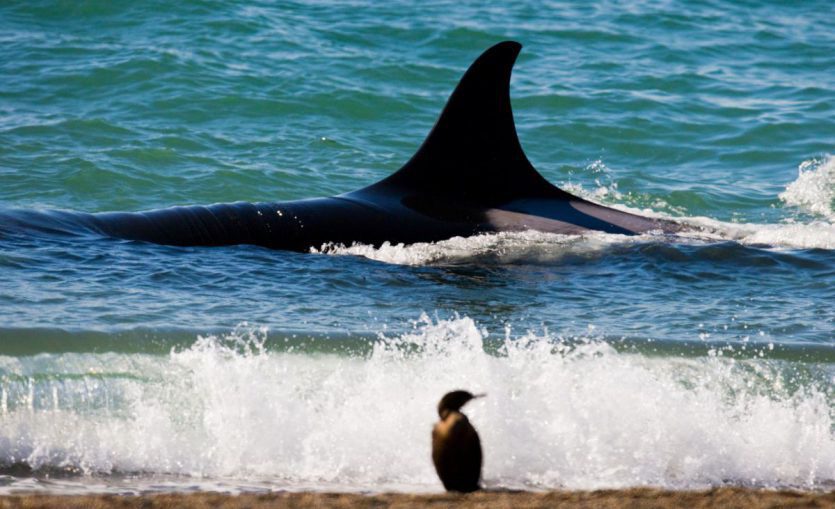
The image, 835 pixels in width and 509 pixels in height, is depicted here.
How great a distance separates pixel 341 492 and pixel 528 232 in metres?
3.96

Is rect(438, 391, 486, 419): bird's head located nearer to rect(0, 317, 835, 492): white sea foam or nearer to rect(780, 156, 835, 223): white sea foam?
rect(0, 317, 835, 492): white sea foam

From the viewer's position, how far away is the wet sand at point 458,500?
164 inches

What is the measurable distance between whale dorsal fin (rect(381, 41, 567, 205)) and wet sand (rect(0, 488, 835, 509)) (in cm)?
416

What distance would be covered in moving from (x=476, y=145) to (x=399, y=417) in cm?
333

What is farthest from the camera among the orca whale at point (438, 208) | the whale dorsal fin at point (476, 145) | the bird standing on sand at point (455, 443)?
the whale dorsal fin at point (476, 145)

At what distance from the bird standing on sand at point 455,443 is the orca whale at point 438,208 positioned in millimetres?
3844

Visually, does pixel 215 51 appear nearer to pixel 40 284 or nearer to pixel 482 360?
pixel 40 284

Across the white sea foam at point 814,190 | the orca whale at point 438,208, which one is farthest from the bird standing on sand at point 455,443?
the white sea foam at point 814,190

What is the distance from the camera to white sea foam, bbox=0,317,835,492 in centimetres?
511

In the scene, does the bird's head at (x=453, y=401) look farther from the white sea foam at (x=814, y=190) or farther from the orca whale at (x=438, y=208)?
the white sea foam at (x=814, y=190)

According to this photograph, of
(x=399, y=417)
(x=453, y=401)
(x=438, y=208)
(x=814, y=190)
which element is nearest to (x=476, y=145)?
(x=438, y=208)

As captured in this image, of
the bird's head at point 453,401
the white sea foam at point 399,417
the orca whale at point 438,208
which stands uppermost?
the orca whale at point 438,208

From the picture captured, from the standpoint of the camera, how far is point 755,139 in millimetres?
15062

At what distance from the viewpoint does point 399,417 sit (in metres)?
5.38
